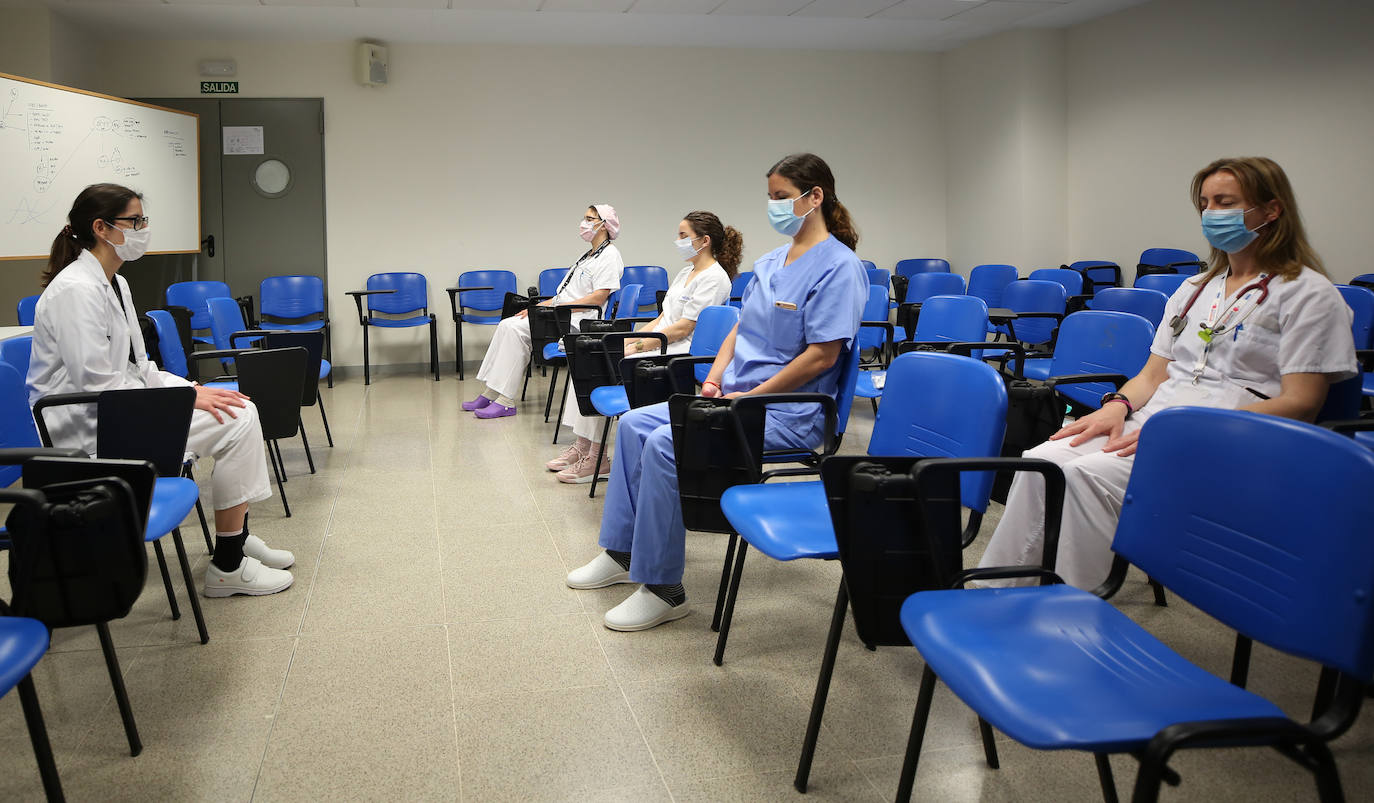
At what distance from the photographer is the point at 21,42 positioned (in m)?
6.50

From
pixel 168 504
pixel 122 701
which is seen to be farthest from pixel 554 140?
pixel 122 701

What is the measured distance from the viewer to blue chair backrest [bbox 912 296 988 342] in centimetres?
423

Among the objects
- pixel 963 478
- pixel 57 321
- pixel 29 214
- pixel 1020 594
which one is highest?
pixel 29 214

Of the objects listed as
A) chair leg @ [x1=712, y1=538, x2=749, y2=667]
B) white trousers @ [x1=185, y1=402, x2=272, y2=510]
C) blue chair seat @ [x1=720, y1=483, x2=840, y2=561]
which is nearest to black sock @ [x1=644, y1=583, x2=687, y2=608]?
chair leg @ [x1=712, y1=538, x2=749, y2=667]

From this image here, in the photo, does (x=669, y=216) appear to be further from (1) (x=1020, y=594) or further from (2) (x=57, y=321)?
(1) (x=1020, y=594)

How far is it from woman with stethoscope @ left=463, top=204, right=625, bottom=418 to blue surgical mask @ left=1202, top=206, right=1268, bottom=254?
13.0 feet

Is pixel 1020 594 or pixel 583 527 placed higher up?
pixel 1020 594

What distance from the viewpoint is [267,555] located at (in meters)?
3.18

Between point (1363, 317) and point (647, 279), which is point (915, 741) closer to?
point (1363, 317)

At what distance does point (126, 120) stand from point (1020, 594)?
7103 mm

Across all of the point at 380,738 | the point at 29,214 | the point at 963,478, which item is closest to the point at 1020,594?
the point at 963,478

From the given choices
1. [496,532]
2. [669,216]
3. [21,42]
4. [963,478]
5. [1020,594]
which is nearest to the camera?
[1020,594]

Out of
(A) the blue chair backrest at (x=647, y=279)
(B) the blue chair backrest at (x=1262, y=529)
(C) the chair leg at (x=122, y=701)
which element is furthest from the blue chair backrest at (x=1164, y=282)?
(C) the chair leg at (x=122, y=701)

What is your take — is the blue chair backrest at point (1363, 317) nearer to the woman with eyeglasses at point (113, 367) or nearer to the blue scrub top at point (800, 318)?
the blue scrub top at point (800, 318)
